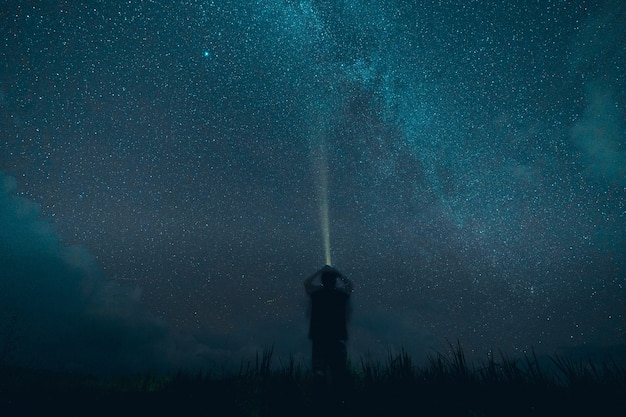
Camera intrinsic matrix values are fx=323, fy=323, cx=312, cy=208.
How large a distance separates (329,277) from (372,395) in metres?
3.02

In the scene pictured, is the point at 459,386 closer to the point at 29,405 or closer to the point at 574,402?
the point at 574,402

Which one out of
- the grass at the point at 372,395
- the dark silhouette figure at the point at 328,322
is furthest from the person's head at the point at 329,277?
the grass at the point at 372,395

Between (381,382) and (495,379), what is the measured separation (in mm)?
1374

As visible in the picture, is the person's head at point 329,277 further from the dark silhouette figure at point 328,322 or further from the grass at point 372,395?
the grass at point 372,395

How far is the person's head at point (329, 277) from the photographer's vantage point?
6664 mm

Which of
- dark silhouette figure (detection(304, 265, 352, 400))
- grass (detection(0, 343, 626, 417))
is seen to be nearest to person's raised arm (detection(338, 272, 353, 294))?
dark silhouette figure (detection(304, 265, 352, 400))

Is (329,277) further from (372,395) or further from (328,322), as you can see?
(372,395)

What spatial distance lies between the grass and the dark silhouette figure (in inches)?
59.0

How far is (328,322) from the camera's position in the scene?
6.22 metres

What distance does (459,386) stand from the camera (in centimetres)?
383

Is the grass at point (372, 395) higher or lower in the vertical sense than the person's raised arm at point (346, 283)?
lower

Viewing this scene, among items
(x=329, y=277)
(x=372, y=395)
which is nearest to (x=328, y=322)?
(x=329, y=277)

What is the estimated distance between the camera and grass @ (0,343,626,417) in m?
3.31

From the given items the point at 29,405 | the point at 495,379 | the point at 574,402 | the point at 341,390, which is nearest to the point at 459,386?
the point at 495,379
